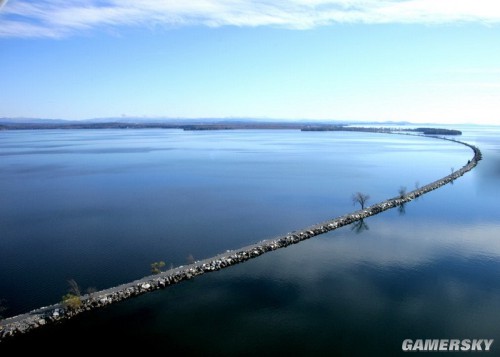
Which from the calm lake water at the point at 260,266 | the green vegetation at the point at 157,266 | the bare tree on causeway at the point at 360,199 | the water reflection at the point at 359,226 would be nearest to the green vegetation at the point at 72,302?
the calm lake water at the point at 260,266

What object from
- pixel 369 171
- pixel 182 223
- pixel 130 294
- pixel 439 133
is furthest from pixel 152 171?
pixel 439 133

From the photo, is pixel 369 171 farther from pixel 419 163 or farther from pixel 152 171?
pixel 152 171

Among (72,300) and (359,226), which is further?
(359,226)

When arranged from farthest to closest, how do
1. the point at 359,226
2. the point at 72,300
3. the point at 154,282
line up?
the point at 359,226 < the point at 154,282 < the point at 72,300

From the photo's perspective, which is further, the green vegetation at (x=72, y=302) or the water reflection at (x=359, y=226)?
the water reflection at (x=359, y=226)

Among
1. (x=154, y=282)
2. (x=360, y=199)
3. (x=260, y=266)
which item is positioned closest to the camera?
(x=154, y=282)

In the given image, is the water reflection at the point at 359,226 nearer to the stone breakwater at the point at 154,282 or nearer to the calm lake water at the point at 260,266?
the calm lake water at the point at 260,266

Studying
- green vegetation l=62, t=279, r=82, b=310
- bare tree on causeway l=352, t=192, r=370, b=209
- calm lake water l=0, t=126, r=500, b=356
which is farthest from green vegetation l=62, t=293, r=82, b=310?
bare tree on causeway l=352, t=192, r=370, b=209

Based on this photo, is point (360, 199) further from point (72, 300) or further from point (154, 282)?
point (72, 300)

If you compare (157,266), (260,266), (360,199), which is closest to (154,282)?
(157,266)
